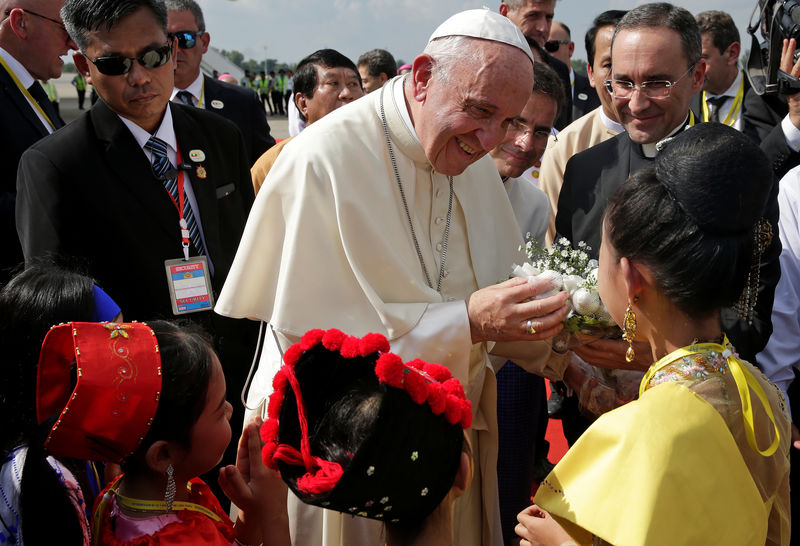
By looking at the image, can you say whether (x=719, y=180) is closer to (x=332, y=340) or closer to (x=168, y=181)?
(x=332, y=340)

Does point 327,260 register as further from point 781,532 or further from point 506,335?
point 781,532

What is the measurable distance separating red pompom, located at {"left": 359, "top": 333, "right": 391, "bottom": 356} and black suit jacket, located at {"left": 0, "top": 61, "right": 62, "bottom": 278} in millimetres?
3017

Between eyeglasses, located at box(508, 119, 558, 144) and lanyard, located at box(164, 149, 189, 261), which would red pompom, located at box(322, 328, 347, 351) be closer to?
lanyard, located at box(164, 149, 189, 261)

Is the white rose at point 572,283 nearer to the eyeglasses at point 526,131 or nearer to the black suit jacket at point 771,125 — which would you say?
the eyeglasses at point 526,131

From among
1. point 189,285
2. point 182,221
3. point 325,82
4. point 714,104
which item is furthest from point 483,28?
point 714,104

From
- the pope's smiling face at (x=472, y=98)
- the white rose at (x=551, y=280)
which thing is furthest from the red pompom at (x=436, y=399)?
the pope's smiling face at (x=472, y=98)

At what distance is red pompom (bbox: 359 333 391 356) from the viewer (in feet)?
5.91

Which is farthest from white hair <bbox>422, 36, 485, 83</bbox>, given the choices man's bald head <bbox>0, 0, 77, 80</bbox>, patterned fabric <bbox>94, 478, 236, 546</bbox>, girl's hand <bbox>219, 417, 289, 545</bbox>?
man's bald head <bbox>0, 0, 77, 80</bbox>

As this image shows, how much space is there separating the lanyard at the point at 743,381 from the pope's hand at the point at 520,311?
64cm

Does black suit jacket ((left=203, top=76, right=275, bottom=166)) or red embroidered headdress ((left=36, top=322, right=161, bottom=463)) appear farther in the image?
black suit jacket ((left=203, top=76, right=275, bottom=166))

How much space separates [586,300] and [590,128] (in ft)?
9.14

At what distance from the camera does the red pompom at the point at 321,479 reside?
5.51 feet

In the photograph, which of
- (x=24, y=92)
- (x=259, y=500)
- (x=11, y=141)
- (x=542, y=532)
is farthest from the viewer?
(x=24, y=92)

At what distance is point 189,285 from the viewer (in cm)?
333
